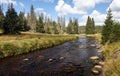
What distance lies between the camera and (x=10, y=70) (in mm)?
20844

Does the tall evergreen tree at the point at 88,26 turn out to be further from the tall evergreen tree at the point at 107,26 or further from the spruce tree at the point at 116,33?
the spruce tree at the point at 116,33

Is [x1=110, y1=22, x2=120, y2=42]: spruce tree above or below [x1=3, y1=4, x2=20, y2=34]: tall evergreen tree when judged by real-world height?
below

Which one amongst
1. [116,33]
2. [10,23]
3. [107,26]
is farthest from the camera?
[10,23]

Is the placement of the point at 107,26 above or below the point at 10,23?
below

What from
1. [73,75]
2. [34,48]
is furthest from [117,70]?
[34,48]

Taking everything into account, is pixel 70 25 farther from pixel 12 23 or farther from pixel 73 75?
pixel 73 75

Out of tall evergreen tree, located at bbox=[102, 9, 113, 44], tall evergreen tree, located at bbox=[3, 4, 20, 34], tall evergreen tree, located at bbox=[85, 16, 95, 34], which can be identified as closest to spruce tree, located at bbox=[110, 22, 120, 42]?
tall evergreen tree, located at bbox=[102, 9, 113, 44]

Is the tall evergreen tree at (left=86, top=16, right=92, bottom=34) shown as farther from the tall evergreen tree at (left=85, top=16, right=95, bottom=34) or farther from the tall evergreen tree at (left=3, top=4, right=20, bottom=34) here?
the tall evergreen tree at (left=3, top=4, right=20, bottom=34)

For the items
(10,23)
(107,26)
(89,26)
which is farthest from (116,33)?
(89,26)

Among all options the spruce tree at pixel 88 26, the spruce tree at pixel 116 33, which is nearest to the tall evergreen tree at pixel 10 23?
the spruce tree at pixel 116 33

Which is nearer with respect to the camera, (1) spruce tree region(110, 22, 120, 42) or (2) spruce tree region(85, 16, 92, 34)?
(1) spruce tree region(110, 22, 120, 42)

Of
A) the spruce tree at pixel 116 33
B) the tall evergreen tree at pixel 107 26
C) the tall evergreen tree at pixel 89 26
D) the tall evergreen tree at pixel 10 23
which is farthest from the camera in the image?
the tall evergreen tree at pixel 89 26

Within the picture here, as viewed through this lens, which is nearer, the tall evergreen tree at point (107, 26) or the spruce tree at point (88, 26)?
the tall evergreen tree at point (107, 26)

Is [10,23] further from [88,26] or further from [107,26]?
[88,26]
